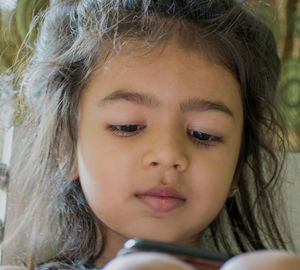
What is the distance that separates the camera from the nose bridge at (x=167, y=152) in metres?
0.59

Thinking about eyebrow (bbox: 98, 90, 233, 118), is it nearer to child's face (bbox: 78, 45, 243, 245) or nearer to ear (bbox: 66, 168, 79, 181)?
child's face (bbox: 78, 45, 243, 245)

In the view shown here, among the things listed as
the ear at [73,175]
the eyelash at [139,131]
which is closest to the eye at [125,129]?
the eyelash at [139,131]

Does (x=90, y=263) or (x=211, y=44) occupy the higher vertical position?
(x=211, y=44)

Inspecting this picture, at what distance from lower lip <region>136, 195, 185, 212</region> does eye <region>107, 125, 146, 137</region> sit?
8 centimetres

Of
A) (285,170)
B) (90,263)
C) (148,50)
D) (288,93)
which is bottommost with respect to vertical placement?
(90,263)

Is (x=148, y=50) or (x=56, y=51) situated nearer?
(x=148, y=50)

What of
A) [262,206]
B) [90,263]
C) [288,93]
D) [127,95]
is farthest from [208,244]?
[288,93]

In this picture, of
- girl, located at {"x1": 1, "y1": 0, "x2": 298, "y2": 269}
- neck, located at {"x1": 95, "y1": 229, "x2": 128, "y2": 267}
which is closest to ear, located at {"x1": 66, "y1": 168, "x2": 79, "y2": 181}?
girl, located at {"x1": 1, "y1": 0, "x2": 298, "y2": 269}

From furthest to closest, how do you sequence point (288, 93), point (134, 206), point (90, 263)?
1. point (288, 93)
2. point (90, 263)
3. point (134, 206)

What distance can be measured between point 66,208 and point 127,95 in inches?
11.7

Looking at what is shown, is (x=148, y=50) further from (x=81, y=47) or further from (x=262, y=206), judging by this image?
(x=262, y=206)

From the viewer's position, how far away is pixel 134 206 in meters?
0.63

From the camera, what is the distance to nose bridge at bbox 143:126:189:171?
0.59m

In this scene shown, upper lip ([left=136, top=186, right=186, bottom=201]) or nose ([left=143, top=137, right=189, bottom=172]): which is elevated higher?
nose ([left=143, top=137, right=189, bottom=172])
